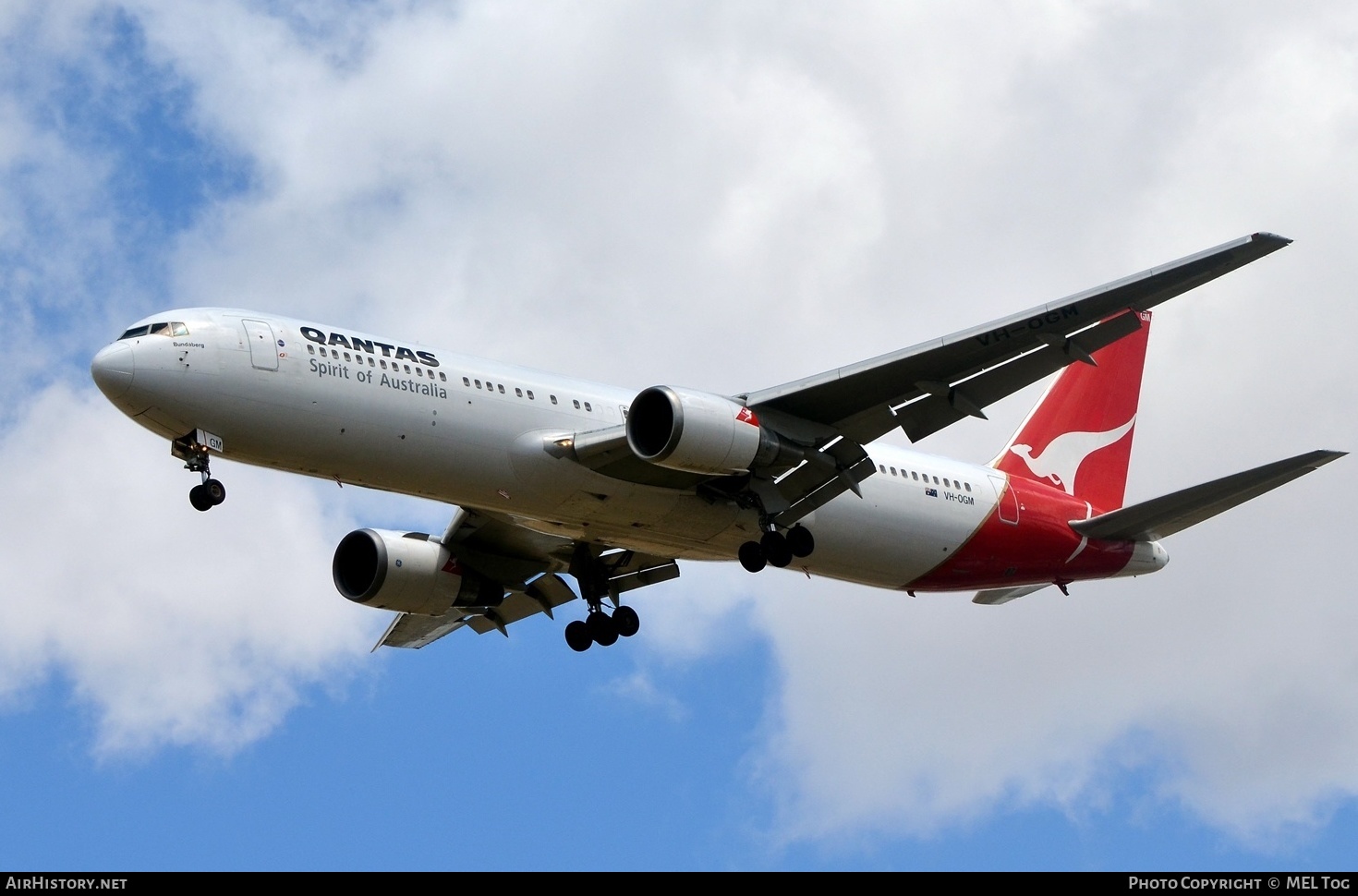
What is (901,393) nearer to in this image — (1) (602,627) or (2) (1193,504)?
(2) (1193,504)

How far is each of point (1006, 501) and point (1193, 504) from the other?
13.0 feet

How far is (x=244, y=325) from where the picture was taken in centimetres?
2869

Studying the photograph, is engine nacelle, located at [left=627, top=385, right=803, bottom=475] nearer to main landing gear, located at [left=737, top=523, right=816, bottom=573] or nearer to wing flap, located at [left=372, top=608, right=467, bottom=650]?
main landing gear, located at [left=737, top=523, right=816, bottom=573]

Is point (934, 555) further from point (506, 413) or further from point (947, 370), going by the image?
point (506, 413)

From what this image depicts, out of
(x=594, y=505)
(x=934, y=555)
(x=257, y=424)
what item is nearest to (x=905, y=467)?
(x=934, y=555)

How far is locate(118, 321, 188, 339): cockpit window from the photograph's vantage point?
28.2m

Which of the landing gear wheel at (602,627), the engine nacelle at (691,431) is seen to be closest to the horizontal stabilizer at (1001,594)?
the landing gear wheel at (602,627)

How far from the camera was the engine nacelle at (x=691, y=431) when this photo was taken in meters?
29.5

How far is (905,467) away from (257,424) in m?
14.0
